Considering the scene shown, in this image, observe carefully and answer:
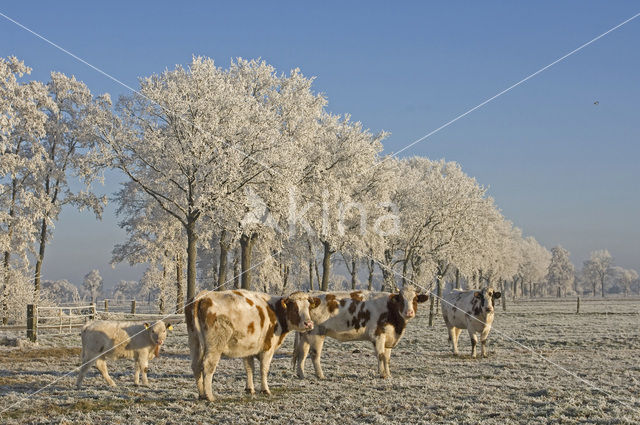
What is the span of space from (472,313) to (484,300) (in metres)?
0.77

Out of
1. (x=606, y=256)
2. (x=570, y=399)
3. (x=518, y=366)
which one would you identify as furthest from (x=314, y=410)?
(x=606, y=256)

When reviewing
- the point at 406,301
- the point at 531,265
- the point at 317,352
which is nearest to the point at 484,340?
the point at 406,301

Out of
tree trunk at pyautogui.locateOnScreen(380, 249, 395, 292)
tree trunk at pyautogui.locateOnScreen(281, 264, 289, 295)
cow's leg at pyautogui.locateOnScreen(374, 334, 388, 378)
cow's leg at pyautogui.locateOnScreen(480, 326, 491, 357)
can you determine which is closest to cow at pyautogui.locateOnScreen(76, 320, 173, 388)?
cow's leg at pyautogui.locateOnScreen(374, 334, 388, 378)

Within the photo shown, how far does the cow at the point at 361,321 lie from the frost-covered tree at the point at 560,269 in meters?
161

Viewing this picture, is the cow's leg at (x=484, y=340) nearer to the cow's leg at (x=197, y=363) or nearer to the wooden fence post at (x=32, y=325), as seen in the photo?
the cow's leg at (x=197, y=363)

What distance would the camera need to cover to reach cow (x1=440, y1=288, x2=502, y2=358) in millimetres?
21047

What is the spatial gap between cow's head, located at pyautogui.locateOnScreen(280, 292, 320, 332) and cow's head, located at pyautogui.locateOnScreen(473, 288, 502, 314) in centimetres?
940

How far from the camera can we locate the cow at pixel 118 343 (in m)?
14.3

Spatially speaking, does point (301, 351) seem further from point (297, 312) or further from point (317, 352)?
point (297, 312)

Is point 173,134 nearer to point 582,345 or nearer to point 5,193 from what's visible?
point 5,193

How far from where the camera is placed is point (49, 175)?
35156 millimetres

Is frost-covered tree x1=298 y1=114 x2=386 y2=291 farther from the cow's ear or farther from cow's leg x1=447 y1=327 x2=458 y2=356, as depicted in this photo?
the cow's ear

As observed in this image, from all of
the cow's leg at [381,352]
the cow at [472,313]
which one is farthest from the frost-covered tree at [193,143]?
the cow's leg at [381,352]

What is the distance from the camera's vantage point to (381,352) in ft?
52.0
